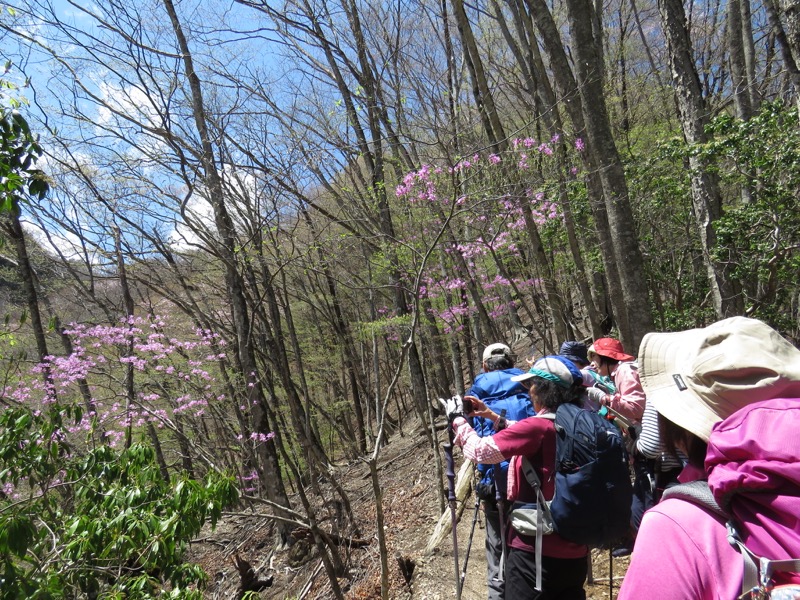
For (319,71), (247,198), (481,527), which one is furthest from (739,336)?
(319,71)

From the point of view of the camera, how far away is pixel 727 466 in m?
0.88

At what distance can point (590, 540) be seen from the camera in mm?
2131

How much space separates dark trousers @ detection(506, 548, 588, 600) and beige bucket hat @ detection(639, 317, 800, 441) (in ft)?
4.74

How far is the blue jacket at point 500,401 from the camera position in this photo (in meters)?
2.74

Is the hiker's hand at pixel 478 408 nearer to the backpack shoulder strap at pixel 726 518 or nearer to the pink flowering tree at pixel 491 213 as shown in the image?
the backpack shoulder strap at pixel 726 518

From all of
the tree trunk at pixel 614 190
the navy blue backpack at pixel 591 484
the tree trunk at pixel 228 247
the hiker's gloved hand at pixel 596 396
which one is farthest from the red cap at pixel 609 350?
the tree trunk at pixel 228 247

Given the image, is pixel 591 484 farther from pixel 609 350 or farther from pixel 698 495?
pixel 609 350

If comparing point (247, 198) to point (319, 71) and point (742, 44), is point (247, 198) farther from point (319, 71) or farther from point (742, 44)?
point (742, 44)

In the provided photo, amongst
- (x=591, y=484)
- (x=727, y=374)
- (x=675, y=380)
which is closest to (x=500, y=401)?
(x=591, y=484)

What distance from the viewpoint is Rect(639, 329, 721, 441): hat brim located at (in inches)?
43.6

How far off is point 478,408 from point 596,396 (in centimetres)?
106

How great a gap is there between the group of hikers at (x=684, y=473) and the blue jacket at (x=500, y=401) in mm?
320

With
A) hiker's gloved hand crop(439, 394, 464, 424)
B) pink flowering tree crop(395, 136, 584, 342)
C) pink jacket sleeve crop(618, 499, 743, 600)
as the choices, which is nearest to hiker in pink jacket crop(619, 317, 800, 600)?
pink jacket sleeve crop(618, 499, 743, 600)

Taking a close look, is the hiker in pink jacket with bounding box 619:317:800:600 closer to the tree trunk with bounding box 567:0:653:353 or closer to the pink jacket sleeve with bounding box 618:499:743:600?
the pink jacket sleeve with bounding box 618:499:743:600
